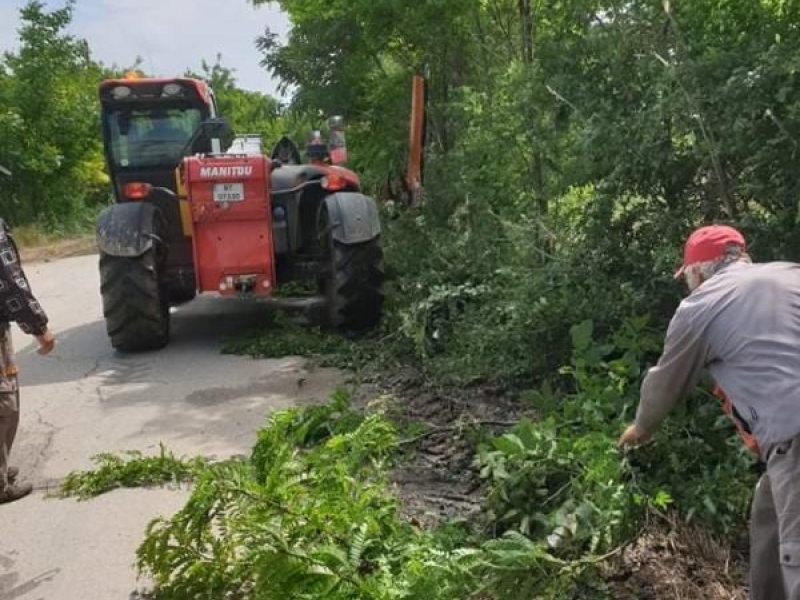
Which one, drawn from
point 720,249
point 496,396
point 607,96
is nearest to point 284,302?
point 496,396

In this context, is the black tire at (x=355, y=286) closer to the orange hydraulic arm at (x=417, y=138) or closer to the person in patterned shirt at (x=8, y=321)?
the orange hydraulic arm at (x=417, y=138)

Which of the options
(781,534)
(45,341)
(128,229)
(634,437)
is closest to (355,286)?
(128,229)

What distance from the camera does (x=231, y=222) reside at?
802 cm

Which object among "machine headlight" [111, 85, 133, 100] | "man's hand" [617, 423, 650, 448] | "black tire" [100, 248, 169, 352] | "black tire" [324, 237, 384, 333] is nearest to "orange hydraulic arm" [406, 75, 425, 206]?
"black tire" [324, 237, 384, 333]

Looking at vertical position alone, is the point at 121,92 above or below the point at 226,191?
above

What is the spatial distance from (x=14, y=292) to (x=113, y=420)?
147 cm

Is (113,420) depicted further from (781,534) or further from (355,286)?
(781,534)

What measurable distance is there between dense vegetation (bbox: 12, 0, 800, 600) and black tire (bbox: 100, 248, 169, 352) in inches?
34.8

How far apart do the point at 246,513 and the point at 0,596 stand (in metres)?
Answer: 1.26

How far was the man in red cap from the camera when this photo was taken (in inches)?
111

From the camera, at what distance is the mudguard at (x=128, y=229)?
7902 mm

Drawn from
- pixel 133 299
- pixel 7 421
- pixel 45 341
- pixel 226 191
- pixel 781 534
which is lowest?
pixel 7 421

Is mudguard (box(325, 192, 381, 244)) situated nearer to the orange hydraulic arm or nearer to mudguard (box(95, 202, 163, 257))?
mudguard (box(95, 202, 163, 257))

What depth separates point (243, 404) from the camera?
6.56m
